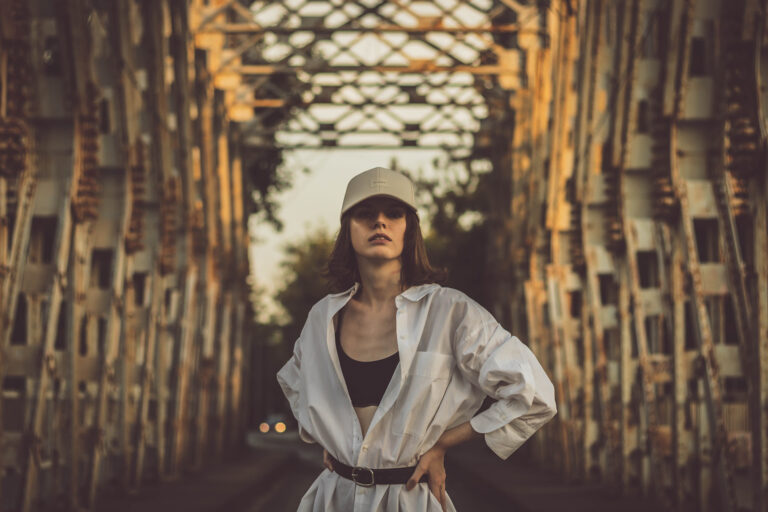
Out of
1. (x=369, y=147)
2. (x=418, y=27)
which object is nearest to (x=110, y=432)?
(x=418, y=27)

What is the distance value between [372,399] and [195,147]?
16118mm

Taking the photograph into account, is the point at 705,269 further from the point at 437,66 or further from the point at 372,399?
the point at 437,66

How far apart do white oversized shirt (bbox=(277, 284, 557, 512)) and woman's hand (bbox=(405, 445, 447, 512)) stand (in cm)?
2

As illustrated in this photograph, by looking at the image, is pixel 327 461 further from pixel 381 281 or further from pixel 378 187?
pixel 378 187

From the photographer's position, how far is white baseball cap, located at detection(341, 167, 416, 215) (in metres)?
3.63

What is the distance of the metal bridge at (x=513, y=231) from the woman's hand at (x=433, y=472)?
5.50 meters

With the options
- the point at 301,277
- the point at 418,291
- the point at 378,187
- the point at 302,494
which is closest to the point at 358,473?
the point at 418,291

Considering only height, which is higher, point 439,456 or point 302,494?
point 439,456

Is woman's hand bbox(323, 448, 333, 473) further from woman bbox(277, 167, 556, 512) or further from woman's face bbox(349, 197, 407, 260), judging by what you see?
woman's face bbox(349, 197, 407, 260)

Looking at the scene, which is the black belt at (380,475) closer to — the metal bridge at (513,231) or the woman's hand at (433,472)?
the woman's hand at (433,472)

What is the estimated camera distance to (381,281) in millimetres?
3812

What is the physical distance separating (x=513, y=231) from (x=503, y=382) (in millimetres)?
19821

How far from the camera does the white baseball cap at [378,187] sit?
Answer: 3.63 metres

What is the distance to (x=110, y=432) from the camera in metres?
15.9
